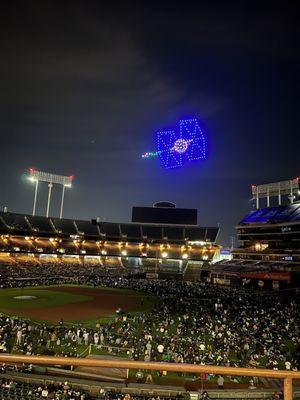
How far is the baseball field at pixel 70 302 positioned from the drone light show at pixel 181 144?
90.1 feet

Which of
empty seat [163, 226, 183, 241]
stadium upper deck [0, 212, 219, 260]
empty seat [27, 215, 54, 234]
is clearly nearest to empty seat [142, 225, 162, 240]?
stadium upper deck [0, 212, 219, 260]

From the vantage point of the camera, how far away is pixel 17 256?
229 feet

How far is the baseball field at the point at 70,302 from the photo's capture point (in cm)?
3161

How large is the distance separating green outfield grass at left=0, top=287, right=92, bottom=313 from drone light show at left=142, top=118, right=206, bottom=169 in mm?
32054

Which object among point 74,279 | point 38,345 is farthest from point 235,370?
point 74,279

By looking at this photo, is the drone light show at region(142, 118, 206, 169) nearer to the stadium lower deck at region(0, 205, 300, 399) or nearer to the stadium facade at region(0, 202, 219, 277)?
the stadium lower deck at region(0, 205, 300, 399)

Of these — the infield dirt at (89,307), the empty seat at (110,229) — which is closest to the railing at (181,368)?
the infield dirt at (89,307)

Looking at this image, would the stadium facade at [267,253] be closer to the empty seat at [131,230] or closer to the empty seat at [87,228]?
the empty seat at [131,230]

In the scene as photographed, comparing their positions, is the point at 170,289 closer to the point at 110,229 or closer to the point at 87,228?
the point at 110,229

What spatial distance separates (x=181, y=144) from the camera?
211 ft

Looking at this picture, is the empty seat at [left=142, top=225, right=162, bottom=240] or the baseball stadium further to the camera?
the empty seat at [left=142, top=225, right=162, bottom=240]

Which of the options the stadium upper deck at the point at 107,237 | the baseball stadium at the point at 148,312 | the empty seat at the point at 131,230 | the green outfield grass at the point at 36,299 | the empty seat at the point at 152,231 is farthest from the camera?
the empty seat at the point at 152,231

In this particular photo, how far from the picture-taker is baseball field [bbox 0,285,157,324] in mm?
31609

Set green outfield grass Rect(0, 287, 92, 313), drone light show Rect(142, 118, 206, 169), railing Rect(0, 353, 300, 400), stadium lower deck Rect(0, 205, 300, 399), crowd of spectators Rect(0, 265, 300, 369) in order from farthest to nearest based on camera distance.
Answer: drone light show Rect(142, 118, 206, 169)
green outfield grass Rect(0, 287, 92, 313)
stadium lower deck Rect(0, 205, 300, 399)
crowd of spectators Rect(0, 265, 300, 369)
railing Rect(0, 353, 300, 400)
